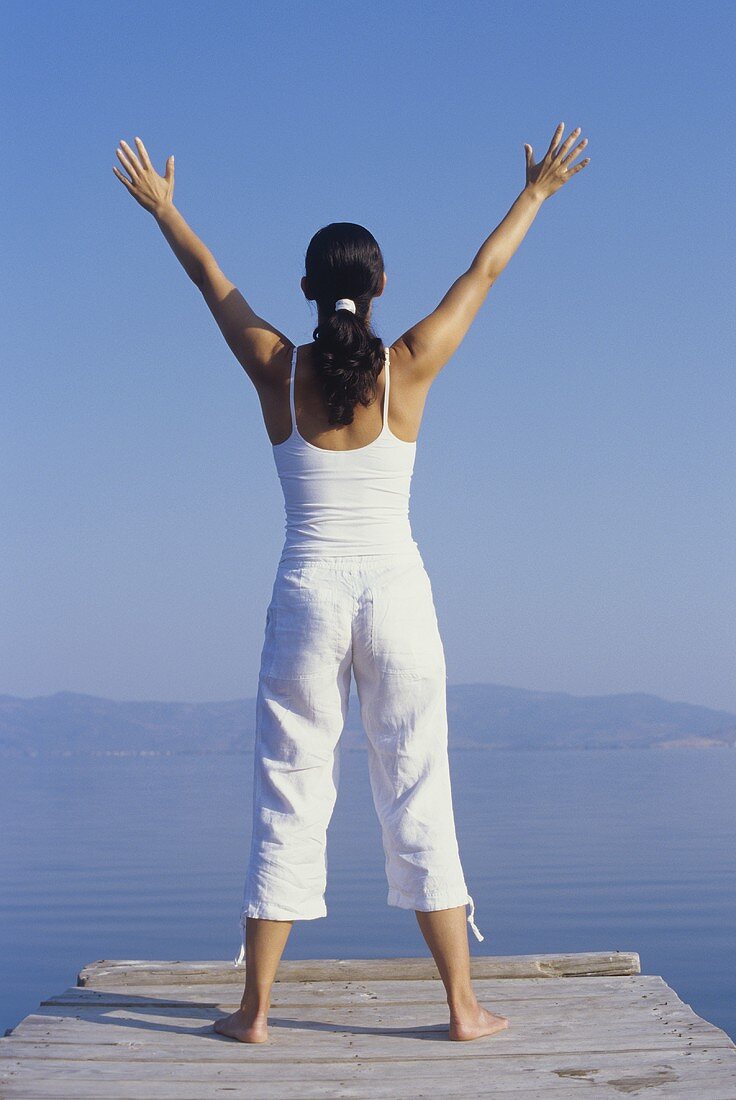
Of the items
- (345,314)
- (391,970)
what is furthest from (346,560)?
(391,970)

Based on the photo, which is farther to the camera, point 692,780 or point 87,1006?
point 692,780

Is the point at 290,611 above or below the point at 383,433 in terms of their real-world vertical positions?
below

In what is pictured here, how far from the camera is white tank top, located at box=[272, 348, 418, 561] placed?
12.3 ft

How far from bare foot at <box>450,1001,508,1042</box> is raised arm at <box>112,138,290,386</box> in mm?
2090

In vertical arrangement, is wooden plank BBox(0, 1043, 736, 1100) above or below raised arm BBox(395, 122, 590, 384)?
below

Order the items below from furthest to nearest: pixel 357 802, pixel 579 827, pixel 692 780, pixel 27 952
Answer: pixel 692 780 < pixel 357 802 < pixel 579 827 < pixel 27 952

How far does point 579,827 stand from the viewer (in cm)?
2242

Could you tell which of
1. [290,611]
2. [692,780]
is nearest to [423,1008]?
[290,611]

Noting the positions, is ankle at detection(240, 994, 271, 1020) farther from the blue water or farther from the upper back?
the blue water

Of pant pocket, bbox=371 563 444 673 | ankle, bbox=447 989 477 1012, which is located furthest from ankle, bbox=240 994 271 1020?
pant pocket, bbox=371 563 444 673

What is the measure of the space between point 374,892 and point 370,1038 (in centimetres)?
1013

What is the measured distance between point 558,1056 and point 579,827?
19.5 metres

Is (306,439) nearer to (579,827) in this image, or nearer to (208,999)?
(208,999)

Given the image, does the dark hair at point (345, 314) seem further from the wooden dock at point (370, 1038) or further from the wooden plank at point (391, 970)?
the wooden plank at point (391, 970)
